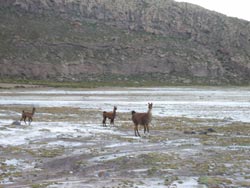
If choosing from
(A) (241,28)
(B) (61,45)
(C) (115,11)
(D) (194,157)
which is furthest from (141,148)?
(A) (241,28)

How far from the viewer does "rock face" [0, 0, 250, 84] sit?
104 metres

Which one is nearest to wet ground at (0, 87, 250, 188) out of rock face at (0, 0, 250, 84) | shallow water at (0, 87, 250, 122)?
shallow water at (0, 87, 250, 122)

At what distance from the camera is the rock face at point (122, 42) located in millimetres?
103625

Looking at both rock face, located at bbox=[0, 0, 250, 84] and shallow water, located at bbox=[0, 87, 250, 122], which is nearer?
shallow water, located at bbox=[0, 87, 250, 122]

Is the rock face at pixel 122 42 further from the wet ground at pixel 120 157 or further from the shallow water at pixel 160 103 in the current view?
the wet ground at pixel 120 157

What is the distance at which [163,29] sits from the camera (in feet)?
398

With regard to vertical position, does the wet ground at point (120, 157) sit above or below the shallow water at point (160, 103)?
above

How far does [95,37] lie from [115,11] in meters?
11.7

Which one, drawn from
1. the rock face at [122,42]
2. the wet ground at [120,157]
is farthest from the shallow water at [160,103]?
the rock face at [122,42]

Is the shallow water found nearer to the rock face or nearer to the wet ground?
the wet ground

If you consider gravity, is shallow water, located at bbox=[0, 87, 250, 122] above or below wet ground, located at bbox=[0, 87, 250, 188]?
below

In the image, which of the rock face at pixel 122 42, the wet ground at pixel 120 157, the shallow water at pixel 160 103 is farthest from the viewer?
the rock face at pixel 122 42

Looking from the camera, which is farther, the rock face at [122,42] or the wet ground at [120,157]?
the rock face at [122,42]

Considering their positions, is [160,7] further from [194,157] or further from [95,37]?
[194,157]
